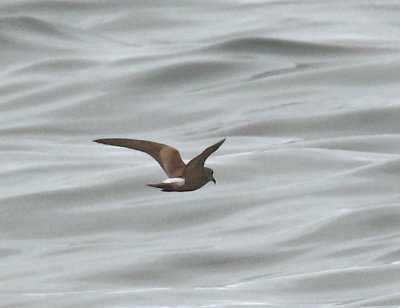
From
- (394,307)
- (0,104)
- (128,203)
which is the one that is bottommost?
(394,307)

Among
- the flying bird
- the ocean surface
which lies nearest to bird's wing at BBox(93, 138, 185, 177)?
the flying bird

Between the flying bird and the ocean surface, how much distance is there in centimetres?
433

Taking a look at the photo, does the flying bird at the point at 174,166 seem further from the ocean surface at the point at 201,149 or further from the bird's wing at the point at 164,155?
the ocean surface at the point at 201,149

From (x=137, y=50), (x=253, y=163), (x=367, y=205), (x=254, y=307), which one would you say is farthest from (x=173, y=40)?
(x=254, y=307)

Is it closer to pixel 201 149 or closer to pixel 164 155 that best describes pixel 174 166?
pixel 164 155

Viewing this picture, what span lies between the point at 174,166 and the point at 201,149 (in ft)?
32.3

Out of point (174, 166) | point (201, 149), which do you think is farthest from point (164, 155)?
point (201, 149)

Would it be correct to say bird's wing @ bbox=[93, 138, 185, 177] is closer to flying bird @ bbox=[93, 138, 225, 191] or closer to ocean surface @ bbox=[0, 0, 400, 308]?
flying bird @ bbox=[93, 138, 225, 191]

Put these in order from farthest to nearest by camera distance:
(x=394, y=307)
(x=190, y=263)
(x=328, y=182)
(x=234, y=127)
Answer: (x=234, y=127) < (x=328, y=182) < (x=190, y=263) < (x=394, y=307)

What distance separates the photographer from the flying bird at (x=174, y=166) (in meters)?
5.62

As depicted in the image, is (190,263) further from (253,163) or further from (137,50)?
(137,50)

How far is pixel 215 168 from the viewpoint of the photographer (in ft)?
49.1

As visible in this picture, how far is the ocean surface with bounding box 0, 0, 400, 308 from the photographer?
1195 centimetres

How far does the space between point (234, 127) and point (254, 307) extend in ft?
23.7
